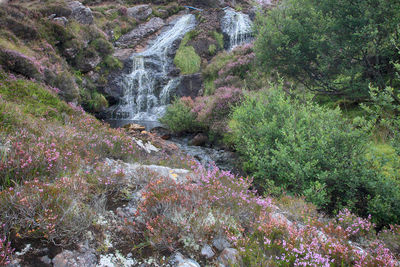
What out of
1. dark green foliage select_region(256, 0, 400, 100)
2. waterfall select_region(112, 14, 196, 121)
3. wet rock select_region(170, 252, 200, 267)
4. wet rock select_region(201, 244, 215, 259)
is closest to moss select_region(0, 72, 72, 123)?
wet rock select_region(170, 252, 200, 267)

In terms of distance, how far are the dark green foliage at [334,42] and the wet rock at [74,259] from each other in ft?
33.8

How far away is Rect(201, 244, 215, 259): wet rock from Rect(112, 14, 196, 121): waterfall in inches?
716

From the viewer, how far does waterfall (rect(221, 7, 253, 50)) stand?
26.5 m

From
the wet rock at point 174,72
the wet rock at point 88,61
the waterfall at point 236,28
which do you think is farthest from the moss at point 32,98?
the waterfall at point 236,28

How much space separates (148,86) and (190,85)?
4163mm

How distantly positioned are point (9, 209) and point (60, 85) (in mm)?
11294

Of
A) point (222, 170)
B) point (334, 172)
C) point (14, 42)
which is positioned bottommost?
point (334, 172)

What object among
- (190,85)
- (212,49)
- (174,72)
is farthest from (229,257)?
(212,49)

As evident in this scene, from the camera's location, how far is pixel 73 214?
254cm

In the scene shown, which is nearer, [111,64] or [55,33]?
[55,33]

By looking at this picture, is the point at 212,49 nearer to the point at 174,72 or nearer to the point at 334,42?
the point at 174,72

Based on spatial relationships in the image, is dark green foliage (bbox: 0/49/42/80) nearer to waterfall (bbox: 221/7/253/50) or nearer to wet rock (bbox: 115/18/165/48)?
wet rock (bbox: 115/18/165/48)

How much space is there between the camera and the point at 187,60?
24.5m

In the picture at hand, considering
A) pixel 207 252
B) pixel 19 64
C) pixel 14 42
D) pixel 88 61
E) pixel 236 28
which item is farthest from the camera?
pixel 236 28
